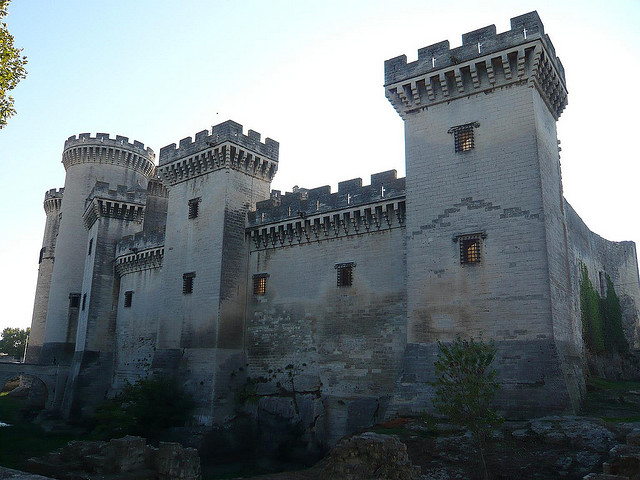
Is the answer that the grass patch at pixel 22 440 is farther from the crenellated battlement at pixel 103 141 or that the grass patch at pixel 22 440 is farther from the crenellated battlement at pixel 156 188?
the crenellated battlement at pixel 103 141

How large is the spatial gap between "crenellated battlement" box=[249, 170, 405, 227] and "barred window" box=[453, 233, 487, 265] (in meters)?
3.72

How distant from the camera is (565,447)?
41.0 ft

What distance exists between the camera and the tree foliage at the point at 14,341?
74.1m

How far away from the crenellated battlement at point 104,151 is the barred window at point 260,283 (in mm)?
19290

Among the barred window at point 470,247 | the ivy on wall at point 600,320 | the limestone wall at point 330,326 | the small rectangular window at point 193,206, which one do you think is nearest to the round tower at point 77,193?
the small rectangular window at point 193,206

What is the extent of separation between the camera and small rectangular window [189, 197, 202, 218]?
27016 millimetres

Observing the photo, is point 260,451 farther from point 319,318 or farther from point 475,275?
point 475,275

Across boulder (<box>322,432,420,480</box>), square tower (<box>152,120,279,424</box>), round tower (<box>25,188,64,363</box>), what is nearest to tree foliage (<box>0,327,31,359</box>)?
round tower (<box>25,188,64,363</box>)

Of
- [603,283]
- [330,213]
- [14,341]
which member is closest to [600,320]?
[603,283]

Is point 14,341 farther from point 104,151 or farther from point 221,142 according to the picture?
point 221,142

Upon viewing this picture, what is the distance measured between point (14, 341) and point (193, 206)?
65387mm

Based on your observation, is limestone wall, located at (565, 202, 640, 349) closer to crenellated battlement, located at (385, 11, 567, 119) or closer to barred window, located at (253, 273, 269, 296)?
crenellated battlement, located at (385, 11, 567, 119)

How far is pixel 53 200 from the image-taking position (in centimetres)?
4619

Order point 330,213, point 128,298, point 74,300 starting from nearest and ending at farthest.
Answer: point 330,213, point 128,298, point 74,300
